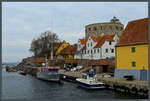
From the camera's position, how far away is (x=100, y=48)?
50906 millimetres

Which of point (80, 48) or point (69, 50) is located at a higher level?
point (80, 48)

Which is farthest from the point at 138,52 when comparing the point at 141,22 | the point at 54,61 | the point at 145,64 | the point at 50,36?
the point at 50,36

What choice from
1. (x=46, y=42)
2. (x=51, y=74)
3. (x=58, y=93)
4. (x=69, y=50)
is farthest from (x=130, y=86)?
(x=46, y=42)

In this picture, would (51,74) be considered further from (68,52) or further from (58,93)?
(68,52)

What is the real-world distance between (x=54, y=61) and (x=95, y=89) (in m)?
39.0

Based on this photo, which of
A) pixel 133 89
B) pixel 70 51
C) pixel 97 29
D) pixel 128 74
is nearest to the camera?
pixel 133 89

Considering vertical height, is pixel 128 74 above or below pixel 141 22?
below

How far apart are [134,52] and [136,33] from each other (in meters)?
3.77

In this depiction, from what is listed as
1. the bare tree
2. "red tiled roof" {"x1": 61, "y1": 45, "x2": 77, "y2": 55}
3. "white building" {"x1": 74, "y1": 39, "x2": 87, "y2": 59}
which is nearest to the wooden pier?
"white building" {"x1": 74, "y1": 39, "x2": 87, "y2": 59}

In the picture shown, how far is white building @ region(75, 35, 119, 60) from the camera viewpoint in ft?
165

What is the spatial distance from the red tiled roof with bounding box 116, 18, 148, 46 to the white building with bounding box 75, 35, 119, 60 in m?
17.3

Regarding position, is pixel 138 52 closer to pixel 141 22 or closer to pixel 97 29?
pixel 141 22

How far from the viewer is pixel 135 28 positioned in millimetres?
31250

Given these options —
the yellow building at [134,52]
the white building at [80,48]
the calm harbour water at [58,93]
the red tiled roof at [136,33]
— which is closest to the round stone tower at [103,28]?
the white building at [80,48]
